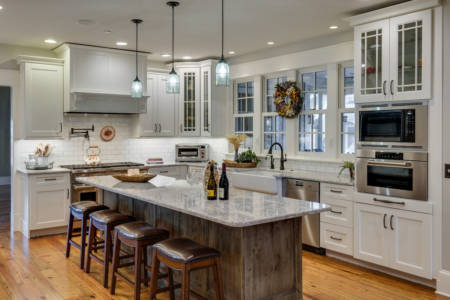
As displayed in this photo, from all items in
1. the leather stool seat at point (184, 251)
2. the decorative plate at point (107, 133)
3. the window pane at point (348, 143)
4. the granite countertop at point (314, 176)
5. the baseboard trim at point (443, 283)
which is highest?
the decorative plate at point (107, 133)

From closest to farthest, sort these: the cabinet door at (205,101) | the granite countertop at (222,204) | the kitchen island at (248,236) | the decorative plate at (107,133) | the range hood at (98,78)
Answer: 1. the granite countertop at (222,204)
2. the kitchen island at (248,236)
3. the range hood at (98,78)
4. the decorative plate at (107,133)
5. the cabinet door at (205,101)

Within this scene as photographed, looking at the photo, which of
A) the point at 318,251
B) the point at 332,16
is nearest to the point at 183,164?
the point at 318,251

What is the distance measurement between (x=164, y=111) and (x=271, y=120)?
184 centimetres

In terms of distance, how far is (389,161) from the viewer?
404 cm

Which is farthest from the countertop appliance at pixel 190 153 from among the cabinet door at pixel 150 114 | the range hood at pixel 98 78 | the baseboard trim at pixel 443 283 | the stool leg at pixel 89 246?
the baseboard trim at pixel 443 283

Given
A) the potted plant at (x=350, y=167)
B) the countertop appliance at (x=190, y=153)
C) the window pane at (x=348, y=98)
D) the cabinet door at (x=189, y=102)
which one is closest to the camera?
the potted plant at (x=350, y=167)

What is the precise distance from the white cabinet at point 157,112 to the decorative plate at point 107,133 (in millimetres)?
469

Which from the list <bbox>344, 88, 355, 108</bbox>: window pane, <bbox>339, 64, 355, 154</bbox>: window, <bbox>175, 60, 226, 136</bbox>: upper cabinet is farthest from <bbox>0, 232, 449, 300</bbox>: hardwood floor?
<bbox>175, 60, 226, 136</bbox>: upper cabinet

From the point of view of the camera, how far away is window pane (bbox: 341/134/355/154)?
520 centimetres

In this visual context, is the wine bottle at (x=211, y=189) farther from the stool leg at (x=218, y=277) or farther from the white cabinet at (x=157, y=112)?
the white cabinet at (x=157, y=112)

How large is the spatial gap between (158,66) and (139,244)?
449cm

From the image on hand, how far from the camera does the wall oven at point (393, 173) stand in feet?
12.5

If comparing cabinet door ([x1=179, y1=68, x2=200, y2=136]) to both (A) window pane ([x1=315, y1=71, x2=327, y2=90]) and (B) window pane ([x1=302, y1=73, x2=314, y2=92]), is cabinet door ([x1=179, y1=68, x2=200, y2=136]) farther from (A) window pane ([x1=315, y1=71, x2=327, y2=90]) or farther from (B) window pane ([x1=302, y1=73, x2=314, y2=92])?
(A) window pane ([x1=315, y1=71, x2=327, y2=90])

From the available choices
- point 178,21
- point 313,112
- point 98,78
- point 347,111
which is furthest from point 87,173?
point 347,111
